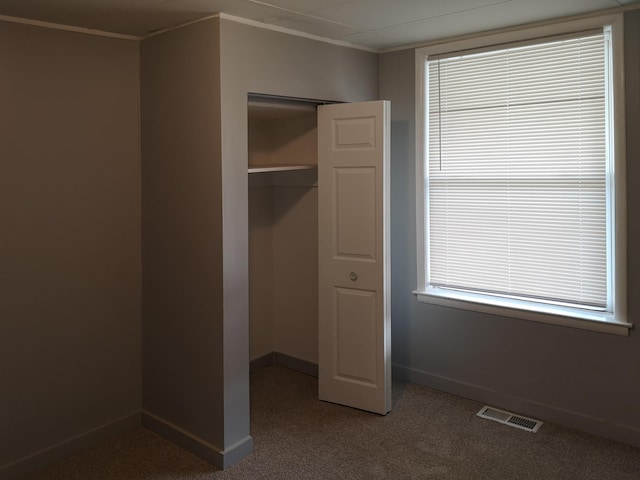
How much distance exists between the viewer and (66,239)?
3268 millimetres

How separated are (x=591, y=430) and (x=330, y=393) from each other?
1602 millimetres

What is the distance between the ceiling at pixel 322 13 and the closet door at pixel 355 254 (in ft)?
1.67

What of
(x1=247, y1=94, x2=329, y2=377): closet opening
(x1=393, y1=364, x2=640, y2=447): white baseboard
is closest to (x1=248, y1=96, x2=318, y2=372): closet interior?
(x1=247, y1=94, x2=329, y2=377): closet opening

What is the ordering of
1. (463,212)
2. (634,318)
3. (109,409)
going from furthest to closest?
(463,212) < (109,409) < (634,318)

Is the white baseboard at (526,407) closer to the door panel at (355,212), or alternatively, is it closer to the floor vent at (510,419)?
the floor vent at (510,419)

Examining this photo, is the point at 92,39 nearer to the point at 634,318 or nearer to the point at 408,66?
the point at 408,66

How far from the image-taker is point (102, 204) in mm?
3414

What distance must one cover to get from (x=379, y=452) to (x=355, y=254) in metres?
1.20

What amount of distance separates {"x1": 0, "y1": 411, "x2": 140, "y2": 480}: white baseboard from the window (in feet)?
7.00

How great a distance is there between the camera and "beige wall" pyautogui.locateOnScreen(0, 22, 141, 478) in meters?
3.05

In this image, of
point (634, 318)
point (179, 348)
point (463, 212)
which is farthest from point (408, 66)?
point (179, 348)

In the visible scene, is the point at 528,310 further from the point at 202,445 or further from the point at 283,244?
the point at 202,445

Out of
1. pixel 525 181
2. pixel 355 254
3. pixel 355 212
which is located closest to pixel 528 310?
pixel 525 181

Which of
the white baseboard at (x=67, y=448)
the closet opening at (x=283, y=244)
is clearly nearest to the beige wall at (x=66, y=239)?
the white baseboard at (x=67, y=448)
